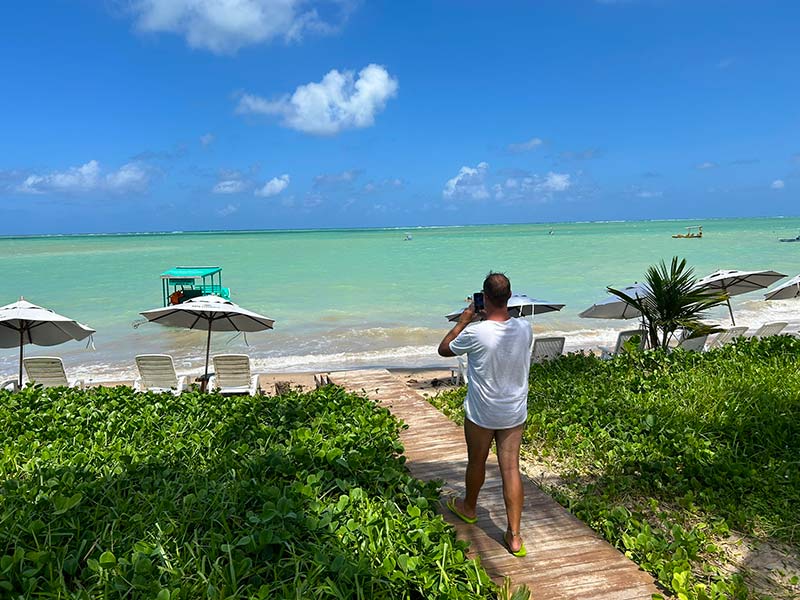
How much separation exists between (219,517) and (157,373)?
24.8ft

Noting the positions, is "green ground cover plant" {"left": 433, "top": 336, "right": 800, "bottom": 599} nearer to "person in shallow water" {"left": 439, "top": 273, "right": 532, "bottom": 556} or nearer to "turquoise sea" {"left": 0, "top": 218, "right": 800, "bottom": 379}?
"person in shallow water" {"left": 439, "top": 273, "right": 532, "bottom": 556}

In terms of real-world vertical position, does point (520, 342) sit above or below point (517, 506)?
above

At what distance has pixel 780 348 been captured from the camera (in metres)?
8.33

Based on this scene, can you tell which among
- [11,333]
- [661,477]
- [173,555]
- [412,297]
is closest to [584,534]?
[661,477]

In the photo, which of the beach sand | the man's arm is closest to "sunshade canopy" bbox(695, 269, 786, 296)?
the beach sand

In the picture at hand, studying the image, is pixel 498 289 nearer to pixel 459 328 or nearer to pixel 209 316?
pixel 459 328

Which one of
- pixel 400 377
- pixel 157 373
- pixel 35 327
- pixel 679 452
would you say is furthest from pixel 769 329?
pixel 35 327

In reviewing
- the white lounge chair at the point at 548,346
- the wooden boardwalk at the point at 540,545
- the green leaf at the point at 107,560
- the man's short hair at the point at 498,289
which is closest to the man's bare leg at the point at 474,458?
the wooden boardwalk at the point at 540,545

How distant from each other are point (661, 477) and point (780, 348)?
4.88 m

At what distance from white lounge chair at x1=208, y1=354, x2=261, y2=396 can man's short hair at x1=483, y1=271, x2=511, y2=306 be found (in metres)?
6.99

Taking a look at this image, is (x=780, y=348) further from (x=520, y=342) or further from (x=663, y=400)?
(x=520, y=342)

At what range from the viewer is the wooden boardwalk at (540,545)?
3275 millimetres

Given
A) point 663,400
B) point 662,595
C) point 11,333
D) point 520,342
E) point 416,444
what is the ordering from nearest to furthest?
point 662,595 → point 520,342 → point 416,444 → point 663,400 → point 11,333

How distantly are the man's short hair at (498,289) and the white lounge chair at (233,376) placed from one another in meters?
6.99
